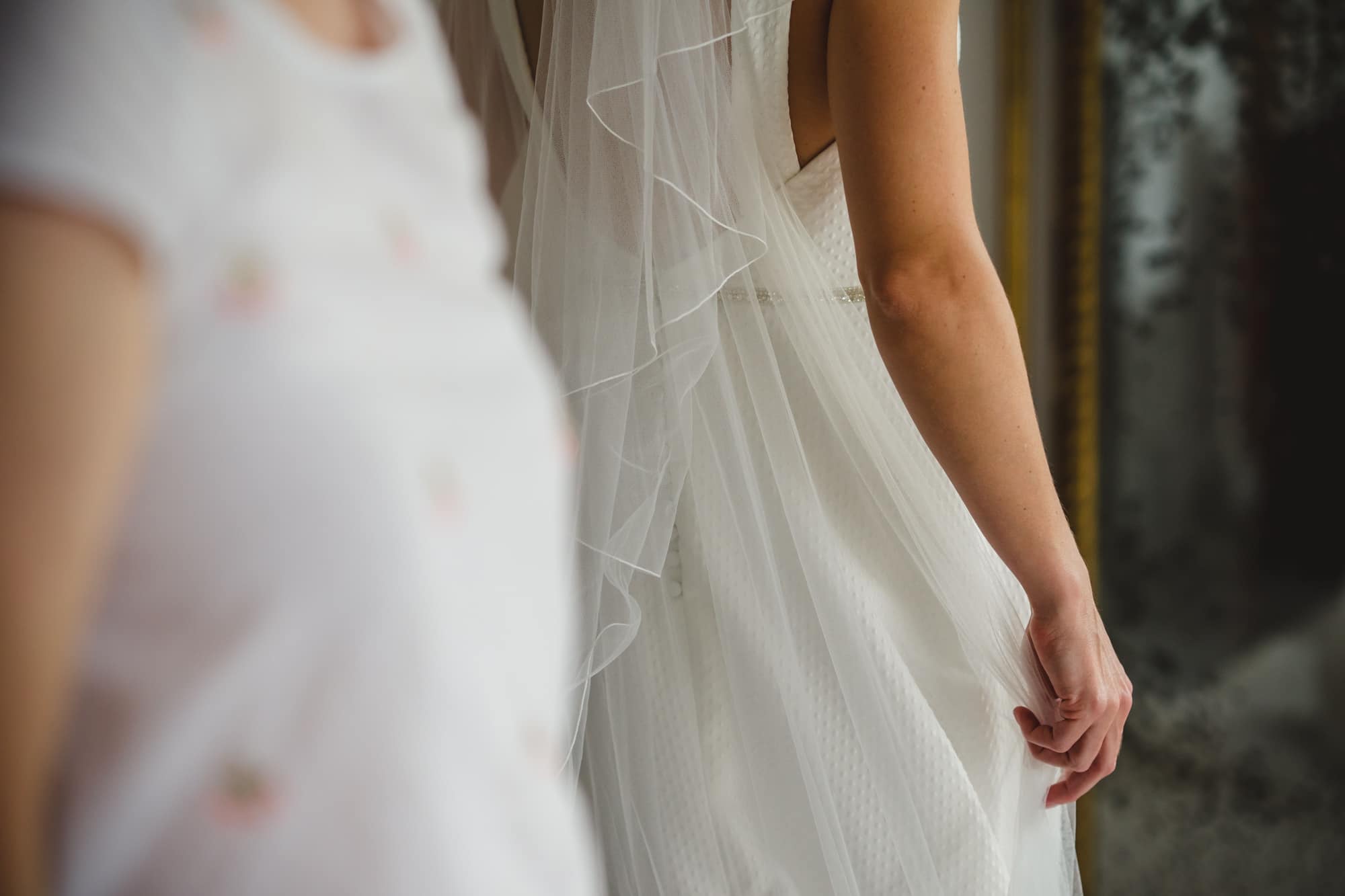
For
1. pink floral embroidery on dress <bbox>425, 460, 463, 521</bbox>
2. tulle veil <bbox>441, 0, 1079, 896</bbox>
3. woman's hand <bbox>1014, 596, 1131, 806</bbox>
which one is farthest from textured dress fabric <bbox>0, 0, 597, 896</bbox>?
woman's hand <bbox>1014, 596, 1131, 806</bbox>

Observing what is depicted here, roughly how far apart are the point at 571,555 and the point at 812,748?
0.74 ft

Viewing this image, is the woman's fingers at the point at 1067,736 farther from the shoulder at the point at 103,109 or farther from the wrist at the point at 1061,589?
the shoulder at the point at 103,109

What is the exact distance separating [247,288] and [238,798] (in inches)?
5.1

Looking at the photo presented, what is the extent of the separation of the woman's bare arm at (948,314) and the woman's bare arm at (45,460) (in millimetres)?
532

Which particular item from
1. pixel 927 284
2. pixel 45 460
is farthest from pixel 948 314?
pixel 45 460

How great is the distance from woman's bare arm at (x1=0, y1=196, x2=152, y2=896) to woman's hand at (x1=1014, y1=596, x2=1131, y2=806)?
0.67m

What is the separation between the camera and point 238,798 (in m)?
0.26

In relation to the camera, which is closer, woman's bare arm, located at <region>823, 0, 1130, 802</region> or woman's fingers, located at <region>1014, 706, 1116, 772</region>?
woman's bare arm, located at <region>823, 0, 1130, 802</region>

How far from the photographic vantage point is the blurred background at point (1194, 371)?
1.51 meters

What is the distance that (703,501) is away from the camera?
2.61ft

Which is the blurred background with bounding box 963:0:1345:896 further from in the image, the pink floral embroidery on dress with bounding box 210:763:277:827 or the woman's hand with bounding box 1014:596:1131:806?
the pink floral embroidery on dress with bounding box 210:763:277:827

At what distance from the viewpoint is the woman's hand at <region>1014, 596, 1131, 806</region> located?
754 mm

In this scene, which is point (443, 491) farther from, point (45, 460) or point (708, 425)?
point (708, 425)

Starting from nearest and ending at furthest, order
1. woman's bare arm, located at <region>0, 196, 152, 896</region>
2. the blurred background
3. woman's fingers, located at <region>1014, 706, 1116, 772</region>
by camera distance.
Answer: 1. woman's bare arm, located at <region>0, 196, 152, 896</region>
2. woman's fingers, located at <region>1014, 706, 1116, 772</region>
3. the blurred background
